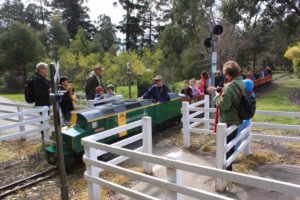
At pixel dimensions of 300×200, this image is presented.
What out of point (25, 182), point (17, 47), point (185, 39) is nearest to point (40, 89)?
point (25, 182)

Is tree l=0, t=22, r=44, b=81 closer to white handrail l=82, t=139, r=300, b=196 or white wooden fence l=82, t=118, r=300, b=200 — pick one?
white wooden fence l=82, t=118, r=300, b=200

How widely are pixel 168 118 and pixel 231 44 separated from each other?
53.1ft

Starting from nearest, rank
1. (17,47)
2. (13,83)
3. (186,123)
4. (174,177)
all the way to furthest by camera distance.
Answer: (174,177) < (186,123) < (17,47) < (13,83)

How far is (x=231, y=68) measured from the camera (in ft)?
15.7

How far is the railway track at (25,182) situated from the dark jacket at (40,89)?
214 centimetres

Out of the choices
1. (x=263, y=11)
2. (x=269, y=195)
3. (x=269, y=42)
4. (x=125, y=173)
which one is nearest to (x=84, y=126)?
(x=125, y=173)

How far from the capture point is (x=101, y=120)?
246 inches

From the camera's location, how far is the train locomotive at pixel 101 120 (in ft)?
18.7

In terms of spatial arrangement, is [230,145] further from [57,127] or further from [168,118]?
[168,118]

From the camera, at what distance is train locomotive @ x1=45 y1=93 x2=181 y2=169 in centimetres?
571

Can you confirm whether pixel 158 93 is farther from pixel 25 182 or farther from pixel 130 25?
pixel 130 25

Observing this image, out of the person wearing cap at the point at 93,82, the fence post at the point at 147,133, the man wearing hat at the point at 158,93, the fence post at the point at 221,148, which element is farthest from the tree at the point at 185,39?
the fence post at the point at 221,148

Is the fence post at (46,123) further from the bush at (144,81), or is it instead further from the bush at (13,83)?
the bush at (13,83)

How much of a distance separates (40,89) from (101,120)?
6.56ft
